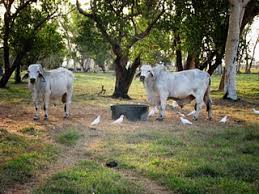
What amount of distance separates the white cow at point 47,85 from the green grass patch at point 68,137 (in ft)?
9.16

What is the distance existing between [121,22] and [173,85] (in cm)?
843

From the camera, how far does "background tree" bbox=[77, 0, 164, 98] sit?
71.9ft

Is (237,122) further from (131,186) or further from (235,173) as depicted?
(131,186)

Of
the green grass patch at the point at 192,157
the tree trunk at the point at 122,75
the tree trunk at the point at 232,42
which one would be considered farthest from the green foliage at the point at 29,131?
the tree trunk at the point at 232,42

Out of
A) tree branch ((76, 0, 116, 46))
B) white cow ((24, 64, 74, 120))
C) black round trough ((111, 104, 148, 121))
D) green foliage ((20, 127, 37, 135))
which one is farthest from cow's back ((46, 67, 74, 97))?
tree branch ((76, 0, 116, 46))

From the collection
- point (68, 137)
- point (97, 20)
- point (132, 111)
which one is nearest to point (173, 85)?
point (132, 111)

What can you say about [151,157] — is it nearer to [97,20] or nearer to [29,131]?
[29,131]

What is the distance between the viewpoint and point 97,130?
476 inches

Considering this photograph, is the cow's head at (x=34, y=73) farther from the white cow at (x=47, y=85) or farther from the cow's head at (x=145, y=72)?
the cow's head at (x=145, y=72)

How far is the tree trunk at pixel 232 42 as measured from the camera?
21016 mm

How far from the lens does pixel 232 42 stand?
842 inches

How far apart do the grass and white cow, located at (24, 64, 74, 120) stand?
138 cm

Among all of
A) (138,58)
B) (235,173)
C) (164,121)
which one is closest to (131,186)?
(235,173)

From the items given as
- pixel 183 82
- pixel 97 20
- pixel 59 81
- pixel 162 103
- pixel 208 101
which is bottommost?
pixel 162 103
